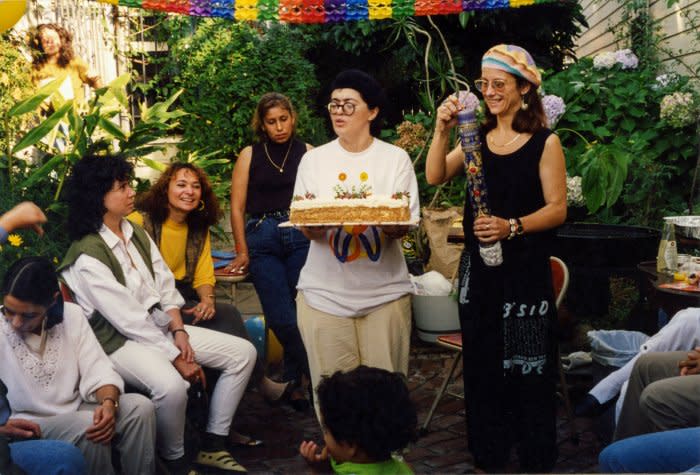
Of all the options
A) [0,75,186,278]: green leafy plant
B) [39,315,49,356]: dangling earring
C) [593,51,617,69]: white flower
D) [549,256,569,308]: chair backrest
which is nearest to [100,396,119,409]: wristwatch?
[39,315,49,356]: dangling earring

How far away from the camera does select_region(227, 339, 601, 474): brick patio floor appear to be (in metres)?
4.09

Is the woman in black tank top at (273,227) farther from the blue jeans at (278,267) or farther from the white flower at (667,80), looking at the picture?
the white flower at (667,80)

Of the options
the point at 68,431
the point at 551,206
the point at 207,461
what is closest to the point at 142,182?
the point at 207,461

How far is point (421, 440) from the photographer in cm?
447

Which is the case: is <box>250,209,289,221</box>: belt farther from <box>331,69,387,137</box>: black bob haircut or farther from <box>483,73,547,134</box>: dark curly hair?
<box>483,73,547,134</box>: dark curly hair

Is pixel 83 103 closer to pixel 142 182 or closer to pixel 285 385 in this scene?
pixel 142 182

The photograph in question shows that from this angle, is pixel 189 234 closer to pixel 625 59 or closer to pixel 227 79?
pixel 227 79

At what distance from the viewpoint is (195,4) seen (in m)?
4.81

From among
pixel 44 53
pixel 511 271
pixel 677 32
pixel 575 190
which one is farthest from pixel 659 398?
pixel 677 32

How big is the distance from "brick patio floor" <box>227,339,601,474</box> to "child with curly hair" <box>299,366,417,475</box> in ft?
5.06

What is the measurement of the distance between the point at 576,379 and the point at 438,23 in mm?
5534

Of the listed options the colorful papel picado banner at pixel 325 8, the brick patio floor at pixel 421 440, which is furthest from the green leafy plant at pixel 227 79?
the brick patio floor at pixel 421 440

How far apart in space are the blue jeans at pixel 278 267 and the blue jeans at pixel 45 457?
2077 millimetres

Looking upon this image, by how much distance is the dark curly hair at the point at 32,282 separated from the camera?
9.66 ft
